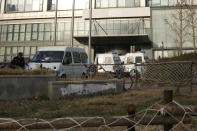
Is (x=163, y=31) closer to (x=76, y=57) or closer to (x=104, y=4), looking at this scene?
(x=104, y=4)

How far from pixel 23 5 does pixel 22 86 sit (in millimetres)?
38525

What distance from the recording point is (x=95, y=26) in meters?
37.2

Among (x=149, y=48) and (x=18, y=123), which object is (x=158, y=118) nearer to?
(x=18, y=123)

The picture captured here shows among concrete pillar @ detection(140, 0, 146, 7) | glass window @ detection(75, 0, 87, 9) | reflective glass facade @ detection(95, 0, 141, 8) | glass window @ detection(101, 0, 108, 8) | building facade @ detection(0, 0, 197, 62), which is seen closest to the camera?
building facade @ detection(0, 0, 197, 62)

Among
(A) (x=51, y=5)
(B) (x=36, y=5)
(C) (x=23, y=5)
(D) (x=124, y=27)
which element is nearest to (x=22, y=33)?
(C) (x=23, y=5)

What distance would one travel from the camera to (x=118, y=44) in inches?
1533

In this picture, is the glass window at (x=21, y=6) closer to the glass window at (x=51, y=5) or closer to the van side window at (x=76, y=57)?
the glass window at (x=51, y=5)

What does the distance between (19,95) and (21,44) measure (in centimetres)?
3535

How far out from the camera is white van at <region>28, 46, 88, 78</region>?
9.80m

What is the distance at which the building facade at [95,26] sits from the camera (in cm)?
3525

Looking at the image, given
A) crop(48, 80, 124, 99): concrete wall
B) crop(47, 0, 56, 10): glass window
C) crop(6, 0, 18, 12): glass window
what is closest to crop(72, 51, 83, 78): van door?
crop(48, 80, 124, 99): concrete wall

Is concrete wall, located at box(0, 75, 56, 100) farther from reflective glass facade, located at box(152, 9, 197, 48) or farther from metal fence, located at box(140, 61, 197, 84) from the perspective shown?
reflective glass facade, located at box(152, 9, 197, 48)

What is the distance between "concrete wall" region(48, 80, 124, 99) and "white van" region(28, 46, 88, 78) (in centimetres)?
192

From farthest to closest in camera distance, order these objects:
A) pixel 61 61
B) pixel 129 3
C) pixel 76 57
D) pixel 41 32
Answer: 1. pixel 41 32
2. pixel 129 3
3. pixel 76 57
4. pixel 61 61
